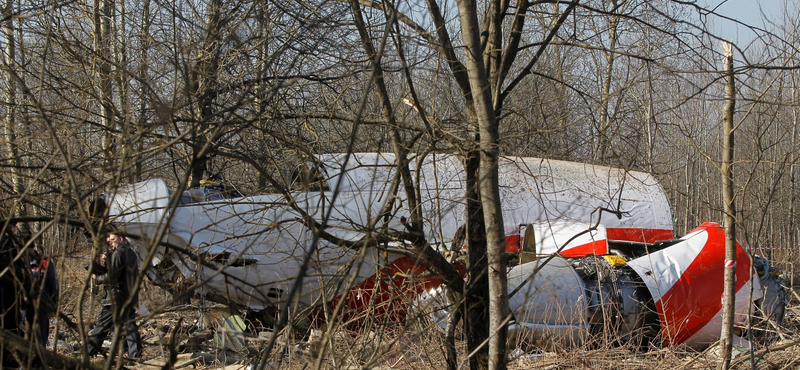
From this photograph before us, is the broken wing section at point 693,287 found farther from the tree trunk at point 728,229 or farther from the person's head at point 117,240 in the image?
the person's head at point 117,240

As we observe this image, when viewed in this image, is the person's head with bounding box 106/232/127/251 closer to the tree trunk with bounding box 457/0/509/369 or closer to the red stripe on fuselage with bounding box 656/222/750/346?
the tree trunk with bounding box 457/0/509/369

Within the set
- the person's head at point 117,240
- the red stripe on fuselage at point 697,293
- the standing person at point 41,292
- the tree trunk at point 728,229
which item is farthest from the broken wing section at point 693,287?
the standing person at point 41,292

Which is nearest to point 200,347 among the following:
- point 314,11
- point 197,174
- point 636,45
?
point 197,174

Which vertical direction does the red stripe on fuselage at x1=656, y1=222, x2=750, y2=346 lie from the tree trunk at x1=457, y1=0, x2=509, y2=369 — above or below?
below

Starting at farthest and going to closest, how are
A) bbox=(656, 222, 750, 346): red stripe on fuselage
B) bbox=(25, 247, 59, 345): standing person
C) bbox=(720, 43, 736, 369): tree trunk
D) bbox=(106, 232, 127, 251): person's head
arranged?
bbox=(656, 222, 750, 346): red stripe on fuselage
bbox=(720, 43, 736, 369): tree trunk
bbox=(106, 232, 127, 251): person's head
bbox=(25, 247, 59, 345): standing person

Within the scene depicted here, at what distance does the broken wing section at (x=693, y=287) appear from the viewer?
6.99m

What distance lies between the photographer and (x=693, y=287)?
714 centimetres

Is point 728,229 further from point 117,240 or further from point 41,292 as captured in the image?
point 117,240

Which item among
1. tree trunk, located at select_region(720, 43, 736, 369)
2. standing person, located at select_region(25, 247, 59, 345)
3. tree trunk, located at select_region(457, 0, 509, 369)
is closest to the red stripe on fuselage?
tree trunk, located at select_region(720, 43, 736, 369)

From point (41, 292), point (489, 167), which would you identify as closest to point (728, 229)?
point (489, 167)

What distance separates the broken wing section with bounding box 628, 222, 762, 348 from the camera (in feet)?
22.9

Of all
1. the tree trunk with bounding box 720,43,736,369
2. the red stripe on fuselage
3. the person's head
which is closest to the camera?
the person's head

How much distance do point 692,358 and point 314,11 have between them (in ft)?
15.0

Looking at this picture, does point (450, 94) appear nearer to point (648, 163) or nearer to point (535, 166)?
point (648, 163)
